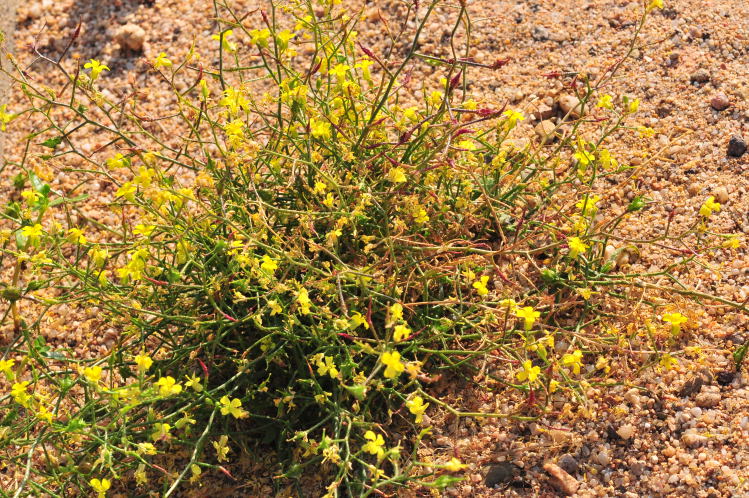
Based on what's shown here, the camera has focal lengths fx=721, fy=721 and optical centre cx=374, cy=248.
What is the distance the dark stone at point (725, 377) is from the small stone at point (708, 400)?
0.06m

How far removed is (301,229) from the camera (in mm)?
2404

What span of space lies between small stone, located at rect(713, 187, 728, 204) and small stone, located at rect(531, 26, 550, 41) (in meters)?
1.21

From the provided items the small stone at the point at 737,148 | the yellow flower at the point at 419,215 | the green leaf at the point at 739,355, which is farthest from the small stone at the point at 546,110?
the green leaf at the point at 739,355

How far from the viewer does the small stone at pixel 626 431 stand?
2.38m

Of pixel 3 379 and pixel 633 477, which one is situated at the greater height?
pixel 633 477

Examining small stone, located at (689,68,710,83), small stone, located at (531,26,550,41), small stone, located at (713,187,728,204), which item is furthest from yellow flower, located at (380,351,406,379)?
small stone, located at (531,26,550,41)

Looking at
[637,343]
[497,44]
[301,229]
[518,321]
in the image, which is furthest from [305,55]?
[637,343]

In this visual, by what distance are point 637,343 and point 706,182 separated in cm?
80

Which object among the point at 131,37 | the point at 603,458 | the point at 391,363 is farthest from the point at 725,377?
the point at 131,37

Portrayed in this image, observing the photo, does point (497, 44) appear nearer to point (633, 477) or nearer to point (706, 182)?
point (706, 182)

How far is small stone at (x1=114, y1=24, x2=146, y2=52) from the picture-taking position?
3.98 m

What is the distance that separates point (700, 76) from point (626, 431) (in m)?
1.74

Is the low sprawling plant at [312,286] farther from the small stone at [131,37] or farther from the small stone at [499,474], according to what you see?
the small stone at [131,37]

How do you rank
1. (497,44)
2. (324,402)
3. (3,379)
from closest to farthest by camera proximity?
1. (324,402)
2. (3,379)
3. (497,44)
